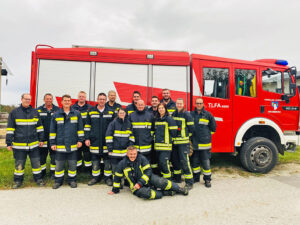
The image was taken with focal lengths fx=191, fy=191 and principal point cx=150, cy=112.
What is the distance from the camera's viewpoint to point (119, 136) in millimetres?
3705

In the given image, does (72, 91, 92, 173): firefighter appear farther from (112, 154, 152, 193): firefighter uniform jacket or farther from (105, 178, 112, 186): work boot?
(112, 154, 152, 193): firefighter uniform jacket

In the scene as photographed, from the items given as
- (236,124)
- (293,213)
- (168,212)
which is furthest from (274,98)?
(168,212)

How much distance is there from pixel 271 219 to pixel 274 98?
312 cm

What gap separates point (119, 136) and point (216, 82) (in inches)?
106

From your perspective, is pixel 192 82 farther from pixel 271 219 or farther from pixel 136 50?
pixel 271 219

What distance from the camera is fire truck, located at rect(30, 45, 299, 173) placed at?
4348 mm

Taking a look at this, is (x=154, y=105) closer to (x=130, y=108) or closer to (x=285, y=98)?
(x=130, y=108)

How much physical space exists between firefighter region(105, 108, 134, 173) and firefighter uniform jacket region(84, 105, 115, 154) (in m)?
0.32

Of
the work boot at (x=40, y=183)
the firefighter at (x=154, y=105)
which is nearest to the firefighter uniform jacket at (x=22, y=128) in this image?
the work boot at (x=40, y=183)

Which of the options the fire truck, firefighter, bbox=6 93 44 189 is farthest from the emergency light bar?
firefighter, bbox=6 93 44 189

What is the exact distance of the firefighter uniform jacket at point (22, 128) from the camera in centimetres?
377

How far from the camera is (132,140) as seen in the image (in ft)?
12.3

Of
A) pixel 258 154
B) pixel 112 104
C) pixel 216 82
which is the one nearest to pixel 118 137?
pixel 112 104

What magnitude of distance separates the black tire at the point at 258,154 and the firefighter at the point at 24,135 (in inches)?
183
